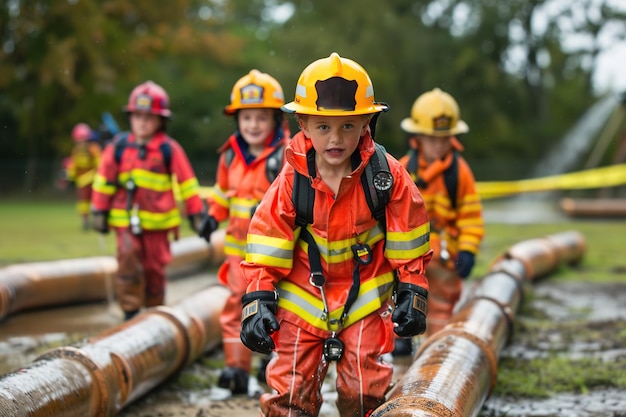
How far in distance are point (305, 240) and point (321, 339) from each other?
48cm

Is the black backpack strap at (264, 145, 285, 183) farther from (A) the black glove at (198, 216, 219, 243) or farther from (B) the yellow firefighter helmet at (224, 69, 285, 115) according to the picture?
(A) the black glove at (198, 216, 219, 243)

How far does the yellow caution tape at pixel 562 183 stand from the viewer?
24.0m

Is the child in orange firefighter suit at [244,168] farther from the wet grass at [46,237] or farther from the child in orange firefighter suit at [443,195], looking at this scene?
the wet grass at [46,237]

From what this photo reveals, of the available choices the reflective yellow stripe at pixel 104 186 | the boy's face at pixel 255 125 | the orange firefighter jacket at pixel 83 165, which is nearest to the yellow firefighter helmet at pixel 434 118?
the boy's face at pixel 255 125

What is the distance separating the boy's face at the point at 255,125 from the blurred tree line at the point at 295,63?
19629mm

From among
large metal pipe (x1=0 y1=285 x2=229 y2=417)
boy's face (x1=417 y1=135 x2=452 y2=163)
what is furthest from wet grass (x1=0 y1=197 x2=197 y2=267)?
boy's face (x1=417 y1=135 x2=452 y2=163)

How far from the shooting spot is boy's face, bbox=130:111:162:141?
736 centimetres

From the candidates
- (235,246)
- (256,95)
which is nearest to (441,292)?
(235,246)

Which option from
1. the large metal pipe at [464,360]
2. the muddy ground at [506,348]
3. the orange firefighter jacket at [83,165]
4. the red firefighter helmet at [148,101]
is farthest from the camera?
the orange firefighter jacket at [83,165]

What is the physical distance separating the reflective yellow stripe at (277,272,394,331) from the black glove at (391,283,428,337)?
163 millimetres

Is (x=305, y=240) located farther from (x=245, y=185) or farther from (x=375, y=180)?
(x=245, y=185)

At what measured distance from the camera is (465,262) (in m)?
6.42

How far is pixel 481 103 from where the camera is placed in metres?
32.4

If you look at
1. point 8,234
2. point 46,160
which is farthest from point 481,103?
point 8,234
